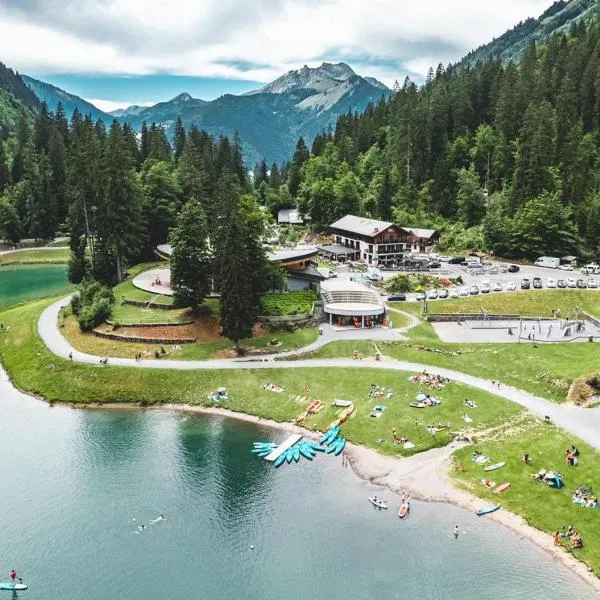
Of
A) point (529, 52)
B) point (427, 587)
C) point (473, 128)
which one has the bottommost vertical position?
point (427, 587)

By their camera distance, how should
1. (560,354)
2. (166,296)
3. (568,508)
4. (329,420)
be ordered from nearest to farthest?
1. (568,508)
2. (329,420)
3. (560,354)
4. (166,296)

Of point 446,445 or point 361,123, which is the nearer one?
point 446,445

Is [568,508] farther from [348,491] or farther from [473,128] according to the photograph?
[473,128]

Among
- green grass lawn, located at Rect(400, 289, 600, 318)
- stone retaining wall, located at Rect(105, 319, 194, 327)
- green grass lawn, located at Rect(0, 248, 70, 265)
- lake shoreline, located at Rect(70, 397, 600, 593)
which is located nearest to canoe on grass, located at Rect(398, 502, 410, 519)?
lake shoreline, located at Rect(70, 397, 600, 593)

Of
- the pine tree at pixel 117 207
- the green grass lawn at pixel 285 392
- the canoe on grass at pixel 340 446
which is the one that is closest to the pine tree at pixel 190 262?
the green grass lawn at pixel 285 392

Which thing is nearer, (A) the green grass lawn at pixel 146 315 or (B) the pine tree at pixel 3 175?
(A) the green grass lawn at pixel 146 315

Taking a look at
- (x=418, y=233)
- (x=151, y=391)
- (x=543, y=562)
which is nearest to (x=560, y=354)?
(x=543, y=562)

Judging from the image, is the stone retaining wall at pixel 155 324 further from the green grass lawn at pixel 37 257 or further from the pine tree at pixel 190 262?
the green grass lawn at pixel 37 257

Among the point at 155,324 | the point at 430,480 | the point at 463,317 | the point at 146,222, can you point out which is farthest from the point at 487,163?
the point at 430,480
